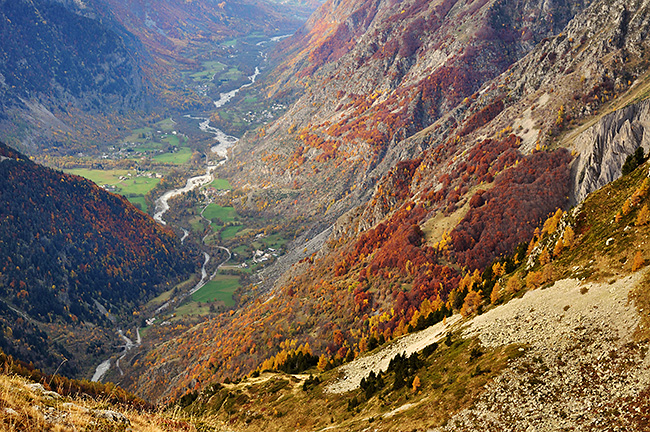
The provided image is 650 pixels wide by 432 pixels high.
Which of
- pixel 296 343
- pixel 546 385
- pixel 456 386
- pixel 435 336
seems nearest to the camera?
pixel 546 385

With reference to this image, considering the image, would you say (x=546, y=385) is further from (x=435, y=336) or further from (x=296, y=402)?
(x=296, y=402)

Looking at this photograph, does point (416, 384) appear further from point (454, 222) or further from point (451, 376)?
point (454, 222)

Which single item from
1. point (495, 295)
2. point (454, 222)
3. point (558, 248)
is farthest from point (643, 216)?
point (454, 222)

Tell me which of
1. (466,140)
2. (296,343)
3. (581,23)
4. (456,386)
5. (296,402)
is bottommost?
(296,343)

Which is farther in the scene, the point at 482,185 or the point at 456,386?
the point at 482,185

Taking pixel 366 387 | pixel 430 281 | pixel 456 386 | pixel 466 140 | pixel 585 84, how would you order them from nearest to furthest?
pixel 456 386 < pixel 366 387 < pixel 430 281 < pixel 585 84 < pixel 466 140

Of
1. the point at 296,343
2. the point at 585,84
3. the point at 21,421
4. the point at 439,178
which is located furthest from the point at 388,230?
the point at 21,421
